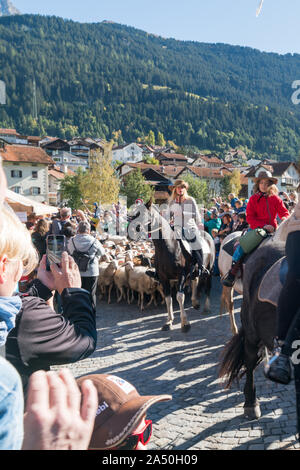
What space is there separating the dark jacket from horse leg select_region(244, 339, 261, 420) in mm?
2806

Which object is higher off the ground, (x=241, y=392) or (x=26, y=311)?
(x=26, y=311)

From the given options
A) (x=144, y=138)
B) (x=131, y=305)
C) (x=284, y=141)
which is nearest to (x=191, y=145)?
(x=144, y=138)

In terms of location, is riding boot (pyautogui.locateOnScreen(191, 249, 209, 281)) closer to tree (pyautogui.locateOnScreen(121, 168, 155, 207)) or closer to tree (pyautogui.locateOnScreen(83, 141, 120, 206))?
tree (pyautogui.locateOnScreen(83, 141, 120, 206))

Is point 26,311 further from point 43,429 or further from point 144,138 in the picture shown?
point 144,138

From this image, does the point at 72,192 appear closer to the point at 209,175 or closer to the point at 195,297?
the point at 209,175

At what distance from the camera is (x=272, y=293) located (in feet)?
11.4

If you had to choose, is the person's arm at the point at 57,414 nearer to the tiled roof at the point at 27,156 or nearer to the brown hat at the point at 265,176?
the brown hat at the point at 265,176

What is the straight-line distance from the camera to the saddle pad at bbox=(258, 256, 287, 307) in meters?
3.39

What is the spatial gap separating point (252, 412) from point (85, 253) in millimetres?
4125

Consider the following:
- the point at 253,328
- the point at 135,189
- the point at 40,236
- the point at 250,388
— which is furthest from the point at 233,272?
the point at 135,189

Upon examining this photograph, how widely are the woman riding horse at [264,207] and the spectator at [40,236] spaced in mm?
4601

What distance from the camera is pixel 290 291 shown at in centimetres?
293

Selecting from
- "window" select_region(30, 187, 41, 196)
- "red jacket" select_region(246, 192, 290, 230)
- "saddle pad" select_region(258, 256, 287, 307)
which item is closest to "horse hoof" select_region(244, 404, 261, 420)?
"saddle pad" select_region(258, 256, 287, 307)
